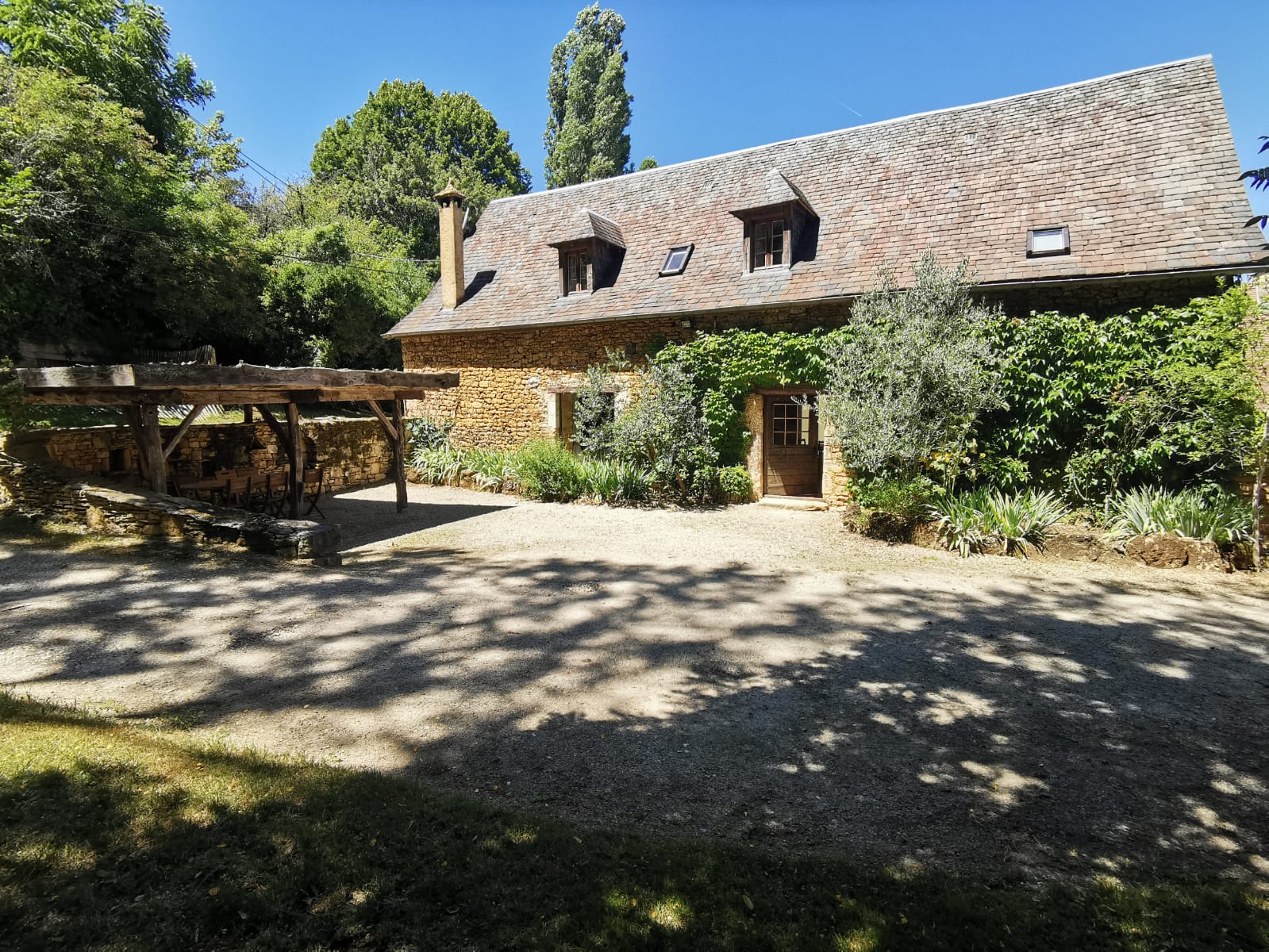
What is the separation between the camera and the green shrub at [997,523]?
323 inches

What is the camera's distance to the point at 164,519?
24.4 feet

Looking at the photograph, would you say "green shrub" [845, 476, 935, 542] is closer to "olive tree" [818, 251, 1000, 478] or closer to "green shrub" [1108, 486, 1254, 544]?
"olive tree" [818, 251, 1000, 478]

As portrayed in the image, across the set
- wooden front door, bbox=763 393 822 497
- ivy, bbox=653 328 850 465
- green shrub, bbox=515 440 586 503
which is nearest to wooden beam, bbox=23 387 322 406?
green shrub, bbox=515 440 586 503

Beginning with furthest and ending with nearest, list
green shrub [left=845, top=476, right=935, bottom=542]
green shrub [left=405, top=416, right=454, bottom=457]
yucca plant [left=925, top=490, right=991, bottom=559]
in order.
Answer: green shrub [left=405, top=416, right=454, bottom=457] < green shrub [left=845, top=476, right=935, bottom=542] < yucca plant [left=925, top=490, right=991, bottom=559]

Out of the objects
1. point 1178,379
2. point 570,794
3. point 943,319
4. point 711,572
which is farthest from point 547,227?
point 570,794

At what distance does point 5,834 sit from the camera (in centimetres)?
231

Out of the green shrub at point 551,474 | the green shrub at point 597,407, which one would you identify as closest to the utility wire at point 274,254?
the green shrub at point 551,474

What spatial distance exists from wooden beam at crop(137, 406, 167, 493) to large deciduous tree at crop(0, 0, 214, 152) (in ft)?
45.0

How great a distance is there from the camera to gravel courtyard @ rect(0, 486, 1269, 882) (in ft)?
10.0

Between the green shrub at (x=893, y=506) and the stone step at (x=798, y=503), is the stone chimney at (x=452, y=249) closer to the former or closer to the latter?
the stone step at (x=798, y=503)

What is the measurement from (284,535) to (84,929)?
587 centimetres

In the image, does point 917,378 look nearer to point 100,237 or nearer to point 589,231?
point 589,231

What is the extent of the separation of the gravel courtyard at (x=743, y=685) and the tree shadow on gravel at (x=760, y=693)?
0.07 feet

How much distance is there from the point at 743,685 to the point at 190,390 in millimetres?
7832
